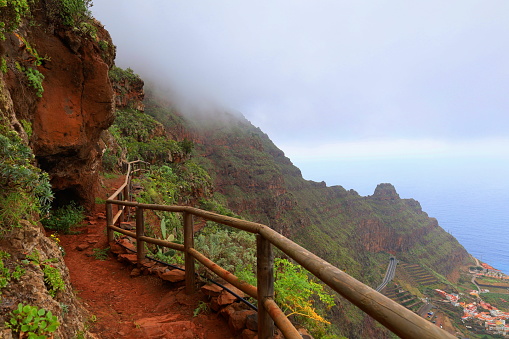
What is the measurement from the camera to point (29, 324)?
6.26 ft

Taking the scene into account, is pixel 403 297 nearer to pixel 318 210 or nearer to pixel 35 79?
pixel 318 210

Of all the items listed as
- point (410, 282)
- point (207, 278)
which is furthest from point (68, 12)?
point (410, 282)

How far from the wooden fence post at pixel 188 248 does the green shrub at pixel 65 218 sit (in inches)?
198

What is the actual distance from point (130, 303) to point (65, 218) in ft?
15.3

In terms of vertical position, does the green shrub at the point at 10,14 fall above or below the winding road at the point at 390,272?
above

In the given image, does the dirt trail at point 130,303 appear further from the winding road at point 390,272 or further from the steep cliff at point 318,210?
the winding road at point 390,272

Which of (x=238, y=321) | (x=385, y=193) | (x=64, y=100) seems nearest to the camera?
(x=238, y=321)

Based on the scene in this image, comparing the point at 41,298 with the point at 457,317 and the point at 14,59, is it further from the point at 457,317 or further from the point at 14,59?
the point at 457,317

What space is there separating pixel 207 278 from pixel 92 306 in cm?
178

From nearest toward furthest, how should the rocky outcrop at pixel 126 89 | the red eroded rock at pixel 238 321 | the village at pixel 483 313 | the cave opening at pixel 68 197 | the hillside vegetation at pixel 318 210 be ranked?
the red eroded rock at pixel 238 321
the cave opening at pixel 68 197
the rocky outcrop at pixel 126 89
the village at pixel 483 313
the hillside vegetation at pixel 318 210

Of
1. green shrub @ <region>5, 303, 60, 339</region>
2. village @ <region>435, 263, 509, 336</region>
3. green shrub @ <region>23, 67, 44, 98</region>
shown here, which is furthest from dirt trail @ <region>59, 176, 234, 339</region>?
village @ <region>435, 263, 509, 336</region>

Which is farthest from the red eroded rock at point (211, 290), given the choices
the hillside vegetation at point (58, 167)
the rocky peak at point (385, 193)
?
the rocky peak at point (385, 193)

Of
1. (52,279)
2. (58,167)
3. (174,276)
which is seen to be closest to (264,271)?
(52,279)

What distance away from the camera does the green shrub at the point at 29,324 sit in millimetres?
1857
